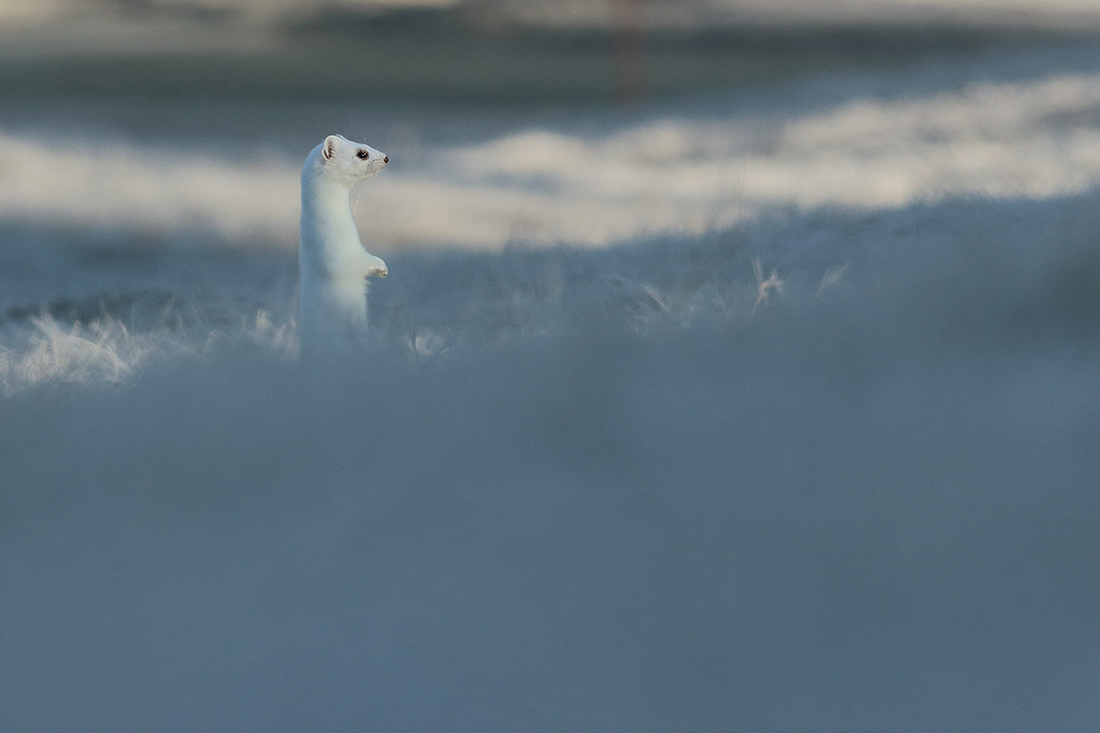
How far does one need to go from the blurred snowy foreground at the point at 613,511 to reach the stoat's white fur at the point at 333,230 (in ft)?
0.47

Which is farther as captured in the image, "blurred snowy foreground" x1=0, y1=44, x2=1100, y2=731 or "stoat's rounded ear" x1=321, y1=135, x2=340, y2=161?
"stoat's rounded ear" x1=321, y1=135, x2=340, y2=161

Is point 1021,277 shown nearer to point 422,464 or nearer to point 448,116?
point 422,464

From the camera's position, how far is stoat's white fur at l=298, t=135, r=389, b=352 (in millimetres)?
789

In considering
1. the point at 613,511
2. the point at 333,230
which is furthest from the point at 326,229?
the point at 613,511

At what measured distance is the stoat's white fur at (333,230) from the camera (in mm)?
789

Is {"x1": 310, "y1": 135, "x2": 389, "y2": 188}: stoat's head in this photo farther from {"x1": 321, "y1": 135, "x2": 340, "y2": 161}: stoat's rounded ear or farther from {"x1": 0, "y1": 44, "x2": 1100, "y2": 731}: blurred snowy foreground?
{"x1": 0, "y1": 44, "x2": 1100, "y2": 731}: blurred snowy foreground

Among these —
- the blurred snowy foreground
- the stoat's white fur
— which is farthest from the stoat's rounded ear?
the blurred snowy foreground

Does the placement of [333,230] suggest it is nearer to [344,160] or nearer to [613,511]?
[344,160]

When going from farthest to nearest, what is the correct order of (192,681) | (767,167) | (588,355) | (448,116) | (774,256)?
1. (448,116)
2. (767,167)
3. (774,256)
4. (588,355)
5. (192,681)

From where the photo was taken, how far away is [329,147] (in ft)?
2.64

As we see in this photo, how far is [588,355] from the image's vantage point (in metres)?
0.51

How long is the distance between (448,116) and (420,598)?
66.8 inches

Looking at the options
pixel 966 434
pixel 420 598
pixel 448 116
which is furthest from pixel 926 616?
pixel 448 116

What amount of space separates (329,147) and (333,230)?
0.23 feet
